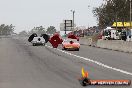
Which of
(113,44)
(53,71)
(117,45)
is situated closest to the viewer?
(53,71)

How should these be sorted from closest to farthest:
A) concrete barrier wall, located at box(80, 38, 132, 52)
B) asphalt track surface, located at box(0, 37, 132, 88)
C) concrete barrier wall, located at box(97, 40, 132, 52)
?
asphalt track surface, located at box(0, 37, 132, 88), concrete barrier wall, located at box(97, 40, 132, 52), concrete barrier wall, located at box(80, 38, 132, 52)

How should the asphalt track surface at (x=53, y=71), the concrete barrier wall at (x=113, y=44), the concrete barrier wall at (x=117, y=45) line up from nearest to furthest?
the asphalt track surface at (x=53, y=71), the concrete barrier wall at (x=117, y=45), the concrete barrier wall at (x=113, y=44)

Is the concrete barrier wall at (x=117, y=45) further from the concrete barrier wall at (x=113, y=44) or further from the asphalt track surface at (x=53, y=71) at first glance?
the asphalt track surface at (x=53, y=71)

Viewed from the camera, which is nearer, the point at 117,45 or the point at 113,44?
the point at 117,45

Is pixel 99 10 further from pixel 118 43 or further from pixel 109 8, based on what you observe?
pixel 118 43

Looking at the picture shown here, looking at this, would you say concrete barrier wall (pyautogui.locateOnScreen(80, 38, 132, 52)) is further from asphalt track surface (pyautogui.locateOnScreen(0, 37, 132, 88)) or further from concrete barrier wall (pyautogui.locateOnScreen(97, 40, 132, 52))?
asphalt track surface (pyautogui.locateOnScreen(0, 37, 132, 88))

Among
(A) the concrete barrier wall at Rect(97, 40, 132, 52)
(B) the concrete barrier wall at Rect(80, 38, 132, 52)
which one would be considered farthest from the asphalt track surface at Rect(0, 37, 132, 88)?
(B) the concrete barrier wall at Rect(80, 38, 132, 52)

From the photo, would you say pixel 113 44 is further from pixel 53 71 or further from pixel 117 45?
pixel 53 71

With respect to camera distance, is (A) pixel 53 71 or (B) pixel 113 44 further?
(B) pixel 113 44

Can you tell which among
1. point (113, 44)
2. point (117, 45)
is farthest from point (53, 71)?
point (113, 44)

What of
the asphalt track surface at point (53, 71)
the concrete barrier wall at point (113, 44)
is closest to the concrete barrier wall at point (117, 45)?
the concrete barrier wall at point (113, 44)

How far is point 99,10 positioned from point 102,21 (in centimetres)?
604

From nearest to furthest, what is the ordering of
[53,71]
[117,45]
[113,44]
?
[53,71] → [117,45] → [113,44]

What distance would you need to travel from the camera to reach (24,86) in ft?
40.1
